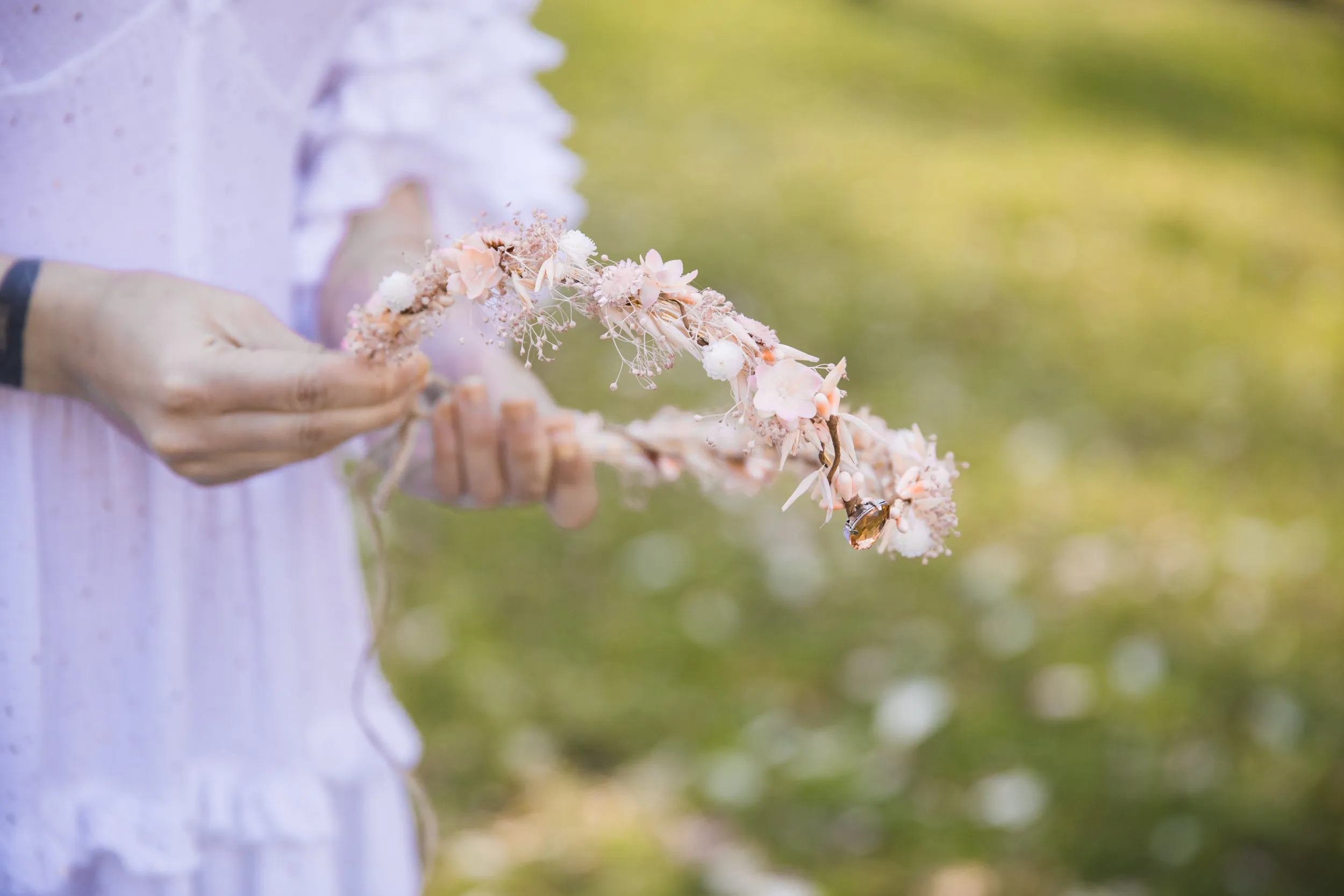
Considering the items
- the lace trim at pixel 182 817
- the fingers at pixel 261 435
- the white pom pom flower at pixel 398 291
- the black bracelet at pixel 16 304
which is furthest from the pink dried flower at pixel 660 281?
the lace trim at pixel 182 817

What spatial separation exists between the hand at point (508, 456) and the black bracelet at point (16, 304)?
1.09 feet

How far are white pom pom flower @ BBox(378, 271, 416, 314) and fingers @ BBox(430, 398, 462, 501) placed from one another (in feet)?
Answer: 0.76

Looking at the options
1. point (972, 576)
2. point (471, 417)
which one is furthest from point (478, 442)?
point (972, 576)

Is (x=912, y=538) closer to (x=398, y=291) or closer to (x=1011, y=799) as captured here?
(x=398, y=291)

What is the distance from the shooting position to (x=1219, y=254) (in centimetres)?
477

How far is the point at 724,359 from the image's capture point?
696 millimetres

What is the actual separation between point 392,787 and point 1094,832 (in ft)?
4.96

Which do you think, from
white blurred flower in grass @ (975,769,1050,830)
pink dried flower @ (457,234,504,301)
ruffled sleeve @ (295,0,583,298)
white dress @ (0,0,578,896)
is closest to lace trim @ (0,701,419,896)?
white dress @ (0,0,578,896)

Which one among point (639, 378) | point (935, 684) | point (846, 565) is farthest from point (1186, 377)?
point (639, 378)

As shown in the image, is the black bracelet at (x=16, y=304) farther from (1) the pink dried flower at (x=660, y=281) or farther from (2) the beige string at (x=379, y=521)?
(1) the pink dried flower at (x=660, y=281)

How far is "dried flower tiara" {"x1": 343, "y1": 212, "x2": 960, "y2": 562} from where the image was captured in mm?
713

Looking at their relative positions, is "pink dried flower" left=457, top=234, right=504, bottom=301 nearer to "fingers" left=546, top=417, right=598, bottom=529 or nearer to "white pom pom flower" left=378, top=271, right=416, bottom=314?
"white pom pom flower" left=378, top=271, right=416, bottom=314

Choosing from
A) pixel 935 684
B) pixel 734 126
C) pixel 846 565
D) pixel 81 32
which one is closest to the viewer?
pixel 81 32

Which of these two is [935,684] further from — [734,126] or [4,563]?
[734,126]
